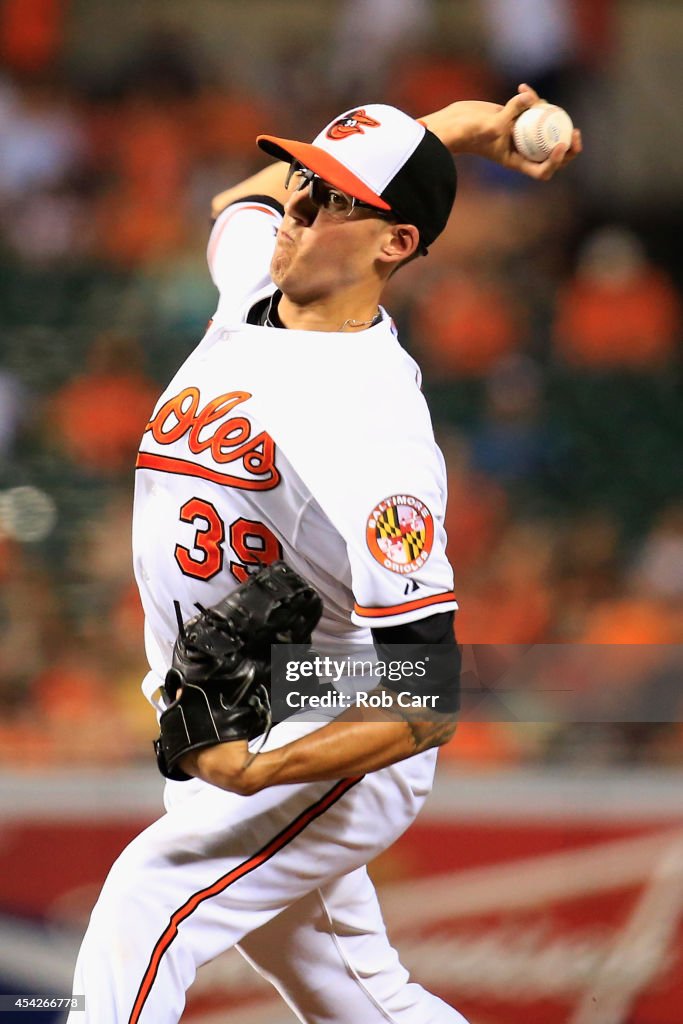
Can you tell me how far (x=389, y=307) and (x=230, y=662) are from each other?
14.0 ft

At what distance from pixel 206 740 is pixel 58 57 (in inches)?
250

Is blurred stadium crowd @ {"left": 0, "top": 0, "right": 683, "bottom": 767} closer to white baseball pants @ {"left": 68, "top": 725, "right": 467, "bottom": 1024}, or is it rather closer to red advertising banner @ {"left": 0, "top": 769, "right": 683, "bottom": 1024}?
red advertising banner @ {"left": 0, "top": 769, "right": 683, "bottom": 1024}

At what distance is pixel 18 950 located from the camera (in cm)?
370

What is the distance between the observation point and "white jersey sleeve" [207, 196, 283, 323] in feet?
8.69

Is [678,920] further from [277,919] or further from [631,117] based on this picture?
[631,117]

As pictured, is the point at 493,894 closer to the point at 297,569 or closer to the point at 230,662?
the point at 297,569

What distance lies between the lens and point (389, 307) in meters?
6.24

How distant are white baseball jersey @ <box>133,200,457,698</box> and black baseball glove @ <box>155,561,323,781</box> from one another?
0.12 metres

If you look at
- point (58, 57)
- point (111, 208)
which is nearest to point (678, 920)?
point (111, 208)

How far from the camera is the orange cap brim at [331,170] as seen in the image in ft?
7.72

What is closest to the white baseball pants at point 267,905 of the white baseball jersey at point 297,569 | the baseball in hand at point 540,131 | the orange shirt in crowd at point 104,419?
the white baseball jersey at point 297,569

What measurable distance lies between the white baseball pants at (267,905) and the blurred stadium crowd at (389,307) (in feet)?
5.50

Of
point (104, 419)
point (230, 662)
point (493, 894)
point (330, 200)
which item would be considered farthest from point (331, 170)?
point (104, 419)

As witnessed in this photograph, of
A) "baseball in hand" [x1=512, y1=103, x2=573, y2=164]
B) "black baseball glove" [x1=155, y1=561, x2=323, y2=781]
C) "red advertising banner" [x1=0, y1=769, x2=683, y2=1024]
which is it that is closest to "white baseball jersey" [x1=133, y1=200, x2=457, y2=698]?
"black baseball glove" [x1=155, y1=561, x2=323, y2=781]
